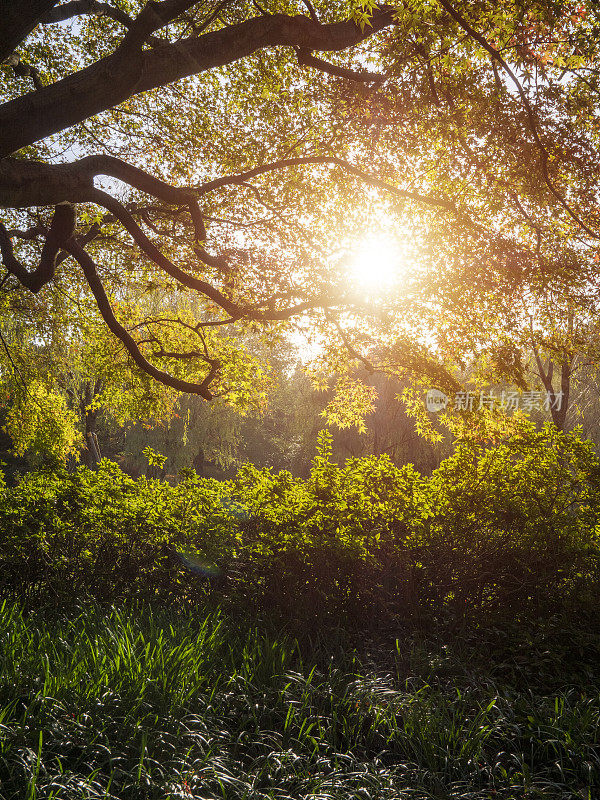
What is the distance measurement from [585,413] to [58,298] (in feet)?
81.9

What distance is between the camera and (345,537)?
4.80m

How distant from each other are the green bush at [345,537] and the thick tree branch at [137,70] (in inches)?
136

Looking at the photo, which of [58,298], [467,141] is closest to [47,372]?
[58,298]

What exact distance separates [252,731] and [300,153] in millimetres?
7435

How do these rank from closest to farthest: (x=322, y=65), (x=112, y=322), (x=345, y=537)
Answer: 1. (x=345, y=537)
2. (x=322, y=65)
3. (x=112, y=322)

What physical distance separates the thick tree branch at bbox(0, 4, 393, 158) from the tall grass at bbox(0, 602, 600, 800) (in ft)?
12.1

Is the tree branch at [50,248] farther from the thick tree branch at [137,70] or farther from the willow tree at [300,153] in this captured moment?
the thick tree branch at [137,70]

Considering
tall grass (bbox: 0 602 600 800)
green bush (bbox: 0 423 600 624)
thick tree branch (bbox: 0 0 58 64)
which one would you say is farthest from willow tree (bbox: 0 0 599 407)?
tall grass (bbox: 0 602 600 800)

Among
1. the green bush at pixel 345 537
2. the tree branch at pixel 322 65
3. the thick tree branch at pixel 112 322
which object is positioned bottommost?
the green bush at pixel 345 537

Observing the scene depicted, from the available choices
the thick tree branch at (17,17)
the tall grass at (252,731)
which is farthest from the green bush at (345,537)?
the thick tree branch at (17,17)

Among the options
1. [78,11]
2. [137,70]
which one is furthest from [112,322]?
[137,70]

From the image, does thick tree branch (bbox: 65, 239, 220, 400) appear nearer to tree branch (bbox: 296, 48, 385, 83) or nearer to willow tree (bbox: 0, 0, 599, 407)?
willow tree (bbox: 0, 0, 599, 407)

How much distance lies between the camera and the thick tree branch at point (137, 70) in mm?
3949

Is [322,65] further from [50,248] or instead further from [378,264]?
[50,248]
